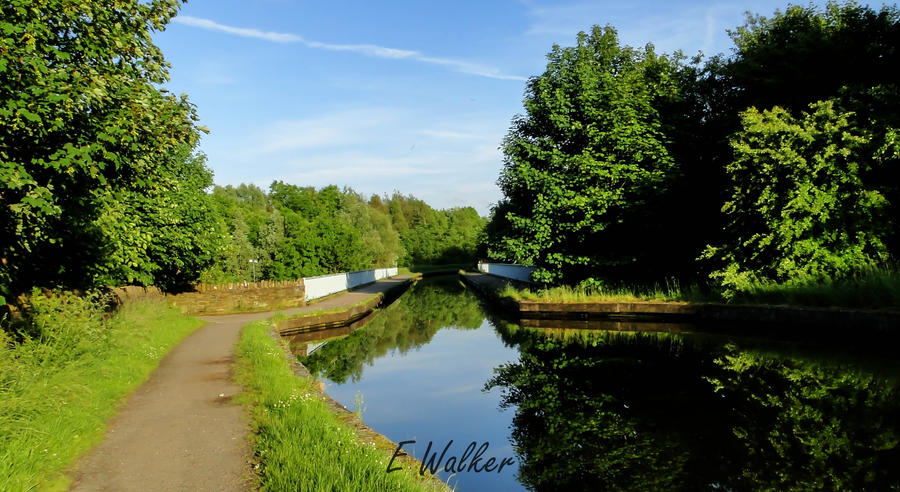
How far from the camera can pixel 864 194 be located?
13.6 metres

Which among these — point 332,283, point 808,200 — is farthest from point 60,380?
point 332,283

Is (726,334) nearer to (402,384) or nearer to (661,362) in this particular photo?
(661,362)

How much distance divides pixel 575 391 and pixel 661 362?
266 centimetres

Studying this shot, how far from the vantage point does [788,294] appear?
14.2 meters

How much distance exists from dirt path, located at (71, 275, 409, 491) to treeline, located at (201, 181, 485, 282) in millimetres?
15693

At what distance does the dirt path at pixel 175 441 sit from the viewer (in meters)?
4.74

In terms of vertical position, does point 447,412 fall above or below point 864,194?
below

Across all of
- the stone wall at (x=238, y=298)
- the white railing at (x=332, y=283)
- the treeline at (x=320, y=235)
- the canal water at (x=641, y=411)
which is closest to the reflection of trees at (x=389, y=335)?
the canal water at (x=641, y=411)

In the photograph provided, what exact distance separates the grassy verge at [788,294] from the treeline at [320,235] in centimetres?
1525

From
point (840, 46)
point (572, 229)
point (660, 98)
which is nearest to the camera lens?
point (840, 46)

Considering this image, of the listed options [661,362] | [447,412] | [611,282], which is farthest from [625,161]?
[447,412]
